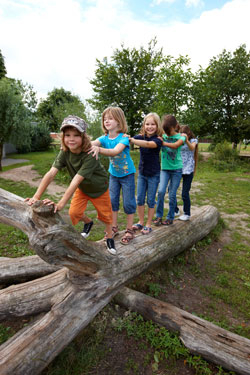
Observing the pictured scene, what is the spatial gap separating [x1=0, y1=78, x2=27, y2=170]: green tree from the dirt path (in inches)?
69.1

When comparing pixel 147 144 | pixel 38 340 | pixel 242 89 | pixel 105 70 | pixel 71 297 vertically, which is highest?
pixel 105 70

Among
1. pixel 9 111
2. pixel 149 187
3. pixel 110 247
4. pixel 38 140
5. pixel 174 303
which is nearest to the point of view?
pixel 110 247

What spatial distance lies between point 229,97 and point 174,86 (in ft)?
31.4

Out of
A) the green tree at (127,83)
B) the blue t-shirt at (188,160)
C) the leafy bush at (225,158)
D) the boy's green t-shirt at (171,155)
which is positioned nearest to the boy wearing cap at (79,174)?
the boy's green t-shirt at (171,155)

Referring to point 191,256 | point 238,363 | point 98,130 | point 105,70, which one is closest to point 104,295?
point 238,363

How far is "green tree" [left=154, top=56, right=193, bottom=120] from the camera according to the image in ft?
44.5

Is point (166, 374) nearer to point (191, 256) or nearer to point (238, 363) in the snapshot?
point (238, 363)

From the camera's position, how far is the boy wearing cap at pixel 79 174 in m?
2.28

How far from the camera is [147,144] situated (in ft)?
10.2

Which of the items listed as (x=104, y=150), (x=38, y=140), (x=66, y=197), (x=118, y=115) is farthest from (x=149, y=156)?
(x=38, y=140)

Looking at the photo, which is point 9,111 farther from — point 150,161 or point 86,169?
point 86,169

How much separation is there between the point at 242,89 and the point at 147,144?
67.1 feet

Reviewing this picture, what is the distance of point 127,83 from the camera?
65.9 ft

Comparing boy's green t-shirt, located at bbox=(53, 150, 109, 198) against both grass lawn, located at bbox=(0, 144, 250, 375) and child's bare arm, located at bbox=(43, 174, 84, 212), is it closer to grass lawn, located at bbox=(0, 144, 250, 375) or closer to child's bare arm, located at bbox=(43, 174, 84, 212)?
child's bare arm, located at bbox=(43, 174, 84, 212)
